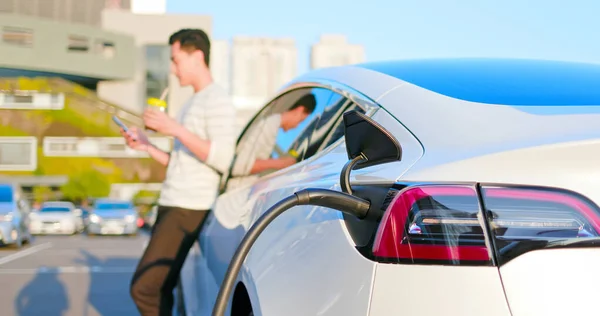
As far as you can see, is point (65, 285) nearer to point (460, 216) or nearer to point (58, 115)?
point (460, 216)

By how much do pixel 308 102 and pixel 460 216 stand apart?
5.32 feet

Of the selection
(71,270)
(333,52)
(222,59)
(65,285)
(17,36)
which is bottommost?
(222,59)

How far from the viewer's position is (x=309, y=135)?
10.7 ft

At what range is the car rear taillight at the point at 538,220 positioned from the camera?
1844 mm

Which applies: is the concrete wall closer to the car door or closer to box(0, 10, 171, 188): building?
box(0, 10, 171, 188): building

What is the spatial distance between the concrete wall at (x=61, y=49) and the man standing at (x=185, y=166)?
333ft

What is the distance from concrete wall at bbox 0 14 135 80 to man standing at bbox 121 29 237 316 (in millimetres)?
101446

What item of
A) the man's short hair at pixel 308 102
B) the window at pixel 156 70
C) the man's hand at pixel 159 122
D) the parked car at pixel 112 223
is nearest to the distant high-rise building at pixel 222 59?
the window at pixel 156 70

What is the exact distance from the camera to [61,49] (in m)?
107

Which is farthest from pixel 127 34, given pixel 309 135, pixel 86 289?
pixel 309 135

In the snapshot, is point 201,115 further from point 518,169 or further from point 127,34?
point 127,34

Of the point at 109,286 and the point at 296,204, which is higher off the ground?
the point at 296,204

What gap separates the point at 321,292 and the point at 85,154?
9146 centimetres

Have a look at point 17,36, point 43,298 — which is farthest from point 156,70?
point 43,298
